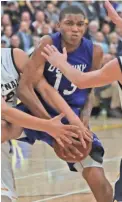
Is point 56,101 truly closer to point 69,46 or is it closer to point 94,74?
point 69,46

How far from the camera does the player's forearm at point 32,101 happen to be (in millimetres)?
4625

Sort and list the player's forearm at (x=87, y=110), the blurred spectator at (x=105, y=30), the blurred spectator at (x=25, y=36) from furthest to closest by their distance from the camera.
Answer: the blurred spectator at (x=105, y=30)
the blurred spectator at (x=25, y=36)
the player's forearm at (x=87, y=110)

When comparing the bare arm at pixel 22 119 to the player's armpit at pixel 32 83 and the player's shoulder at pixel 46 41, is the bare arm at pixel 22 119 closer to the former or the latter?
the player's armpit at pixel 32 83

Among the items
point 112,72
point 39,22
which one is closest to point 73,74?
point 112,72

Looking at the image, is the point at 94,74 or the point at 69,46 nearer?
the point at 94,74

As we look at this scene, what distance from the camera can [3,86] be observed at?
4.70 metres

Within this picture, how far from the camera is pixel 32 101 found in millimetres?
4633

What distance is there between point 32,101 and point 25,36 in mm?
9135

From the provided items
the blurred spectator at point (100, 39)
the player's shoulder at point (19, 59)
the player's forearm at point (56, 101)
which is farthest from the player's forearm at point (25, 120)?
the blurred spectator at point (100, 39)

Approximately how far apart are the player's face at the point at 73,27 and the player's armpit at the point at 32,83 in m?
0.20

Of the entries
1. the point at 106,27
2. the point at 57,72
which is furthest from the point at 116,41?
the point at 57,72

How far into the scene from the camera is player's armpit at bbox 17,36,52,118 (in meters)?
4.63

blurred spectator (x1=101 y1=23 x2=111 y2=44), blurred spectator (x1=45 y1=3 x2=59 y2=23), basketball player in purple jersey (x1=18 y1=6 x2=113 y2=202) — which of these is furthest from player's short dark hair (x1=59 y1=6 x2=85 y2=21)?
blurred spectator (x1=45 y1=3 x2=59 y2=23)

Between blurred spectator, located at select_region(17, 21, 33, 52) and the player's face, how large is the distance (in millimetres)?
8754
